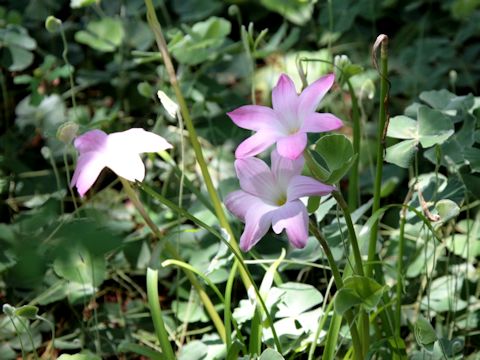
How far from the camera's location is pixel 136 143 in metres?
0.95

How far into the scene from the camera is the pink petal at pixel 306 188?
0.88m

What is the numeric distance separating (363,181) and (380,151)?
0.62m

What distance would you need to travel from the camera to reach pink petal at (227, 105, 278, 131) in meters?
0.95

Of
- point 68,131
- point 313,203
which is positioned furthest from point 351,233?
point 68,131

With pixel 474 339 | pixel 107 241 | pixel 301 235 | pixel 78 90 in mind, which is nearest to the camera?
pixel 107 241

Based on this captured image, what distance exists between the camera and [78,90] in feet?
6.64

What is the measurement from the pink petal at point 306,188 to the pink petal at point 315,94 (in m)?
0.08

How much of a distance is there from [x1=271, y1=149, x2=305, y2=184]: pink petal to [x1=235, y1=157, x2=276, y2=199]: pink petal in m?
0.01

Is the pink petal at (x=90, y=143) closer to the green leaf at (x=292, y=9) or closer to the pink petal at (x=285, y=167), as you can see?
the pink petal at (x=285, y=167)

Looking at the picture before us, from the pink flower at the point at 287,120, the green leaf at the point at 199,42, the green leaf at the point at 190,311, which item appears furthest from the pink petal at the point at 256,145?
the green leaf at the point at 199,42

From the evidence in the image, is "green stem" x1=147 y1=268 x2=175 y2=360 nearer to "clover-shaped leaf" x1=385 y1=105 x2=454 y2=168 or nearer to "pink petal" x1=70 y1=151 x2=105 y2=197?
"pink petal" x1=70 y1=151 x2=105 y2=197

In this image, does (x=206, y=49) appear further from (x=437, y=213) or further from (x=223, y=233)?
(x=437, y=213)

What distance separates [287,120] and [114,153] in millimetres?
211

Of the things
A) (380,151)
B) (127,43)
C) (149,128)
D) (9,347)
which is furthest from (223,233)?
(127,43)
